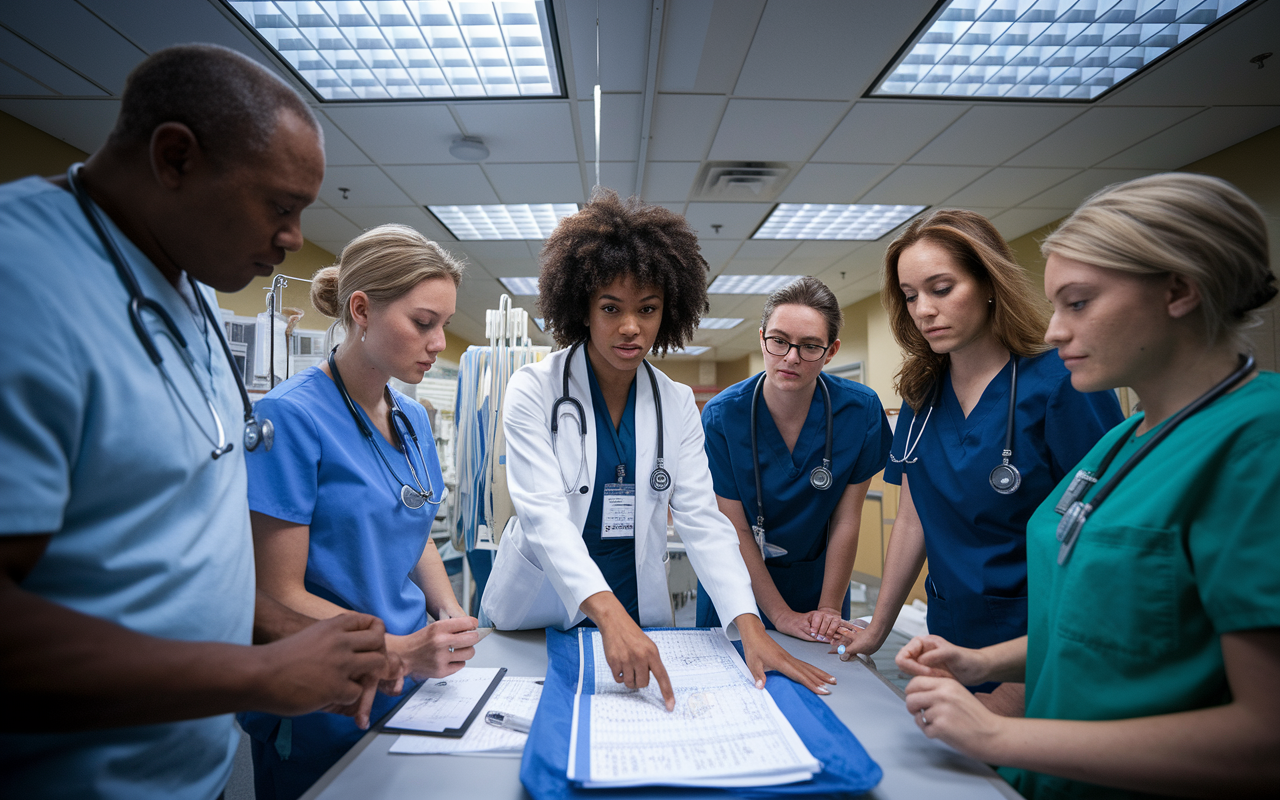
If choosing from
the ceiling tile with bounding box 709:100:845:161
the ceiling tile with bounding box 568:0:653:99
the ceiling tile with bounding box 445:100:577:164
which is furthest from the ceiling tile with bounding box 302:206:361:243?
the ceiling tile with bounding box 709:100:845:161

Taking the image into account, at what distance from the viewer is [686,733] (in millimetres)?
790

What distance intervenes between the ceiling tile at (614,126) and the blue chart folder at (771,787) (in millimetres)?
2874

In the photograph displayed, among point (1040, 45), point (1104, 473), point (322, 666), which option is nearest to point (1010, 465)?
point (1104, 473)

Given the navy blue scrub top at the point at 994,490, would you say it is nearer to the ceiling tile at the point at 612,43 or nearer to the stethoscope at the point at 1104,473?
the stethoscope at the point at 1104,473

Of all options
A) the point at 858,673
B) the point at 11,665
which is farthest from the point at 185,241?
the point at 858,673

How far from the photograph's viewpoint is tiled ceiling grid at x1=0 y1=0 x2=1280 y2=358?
95.3 inches

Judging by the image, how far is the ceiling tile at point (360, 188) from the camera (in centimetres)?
377

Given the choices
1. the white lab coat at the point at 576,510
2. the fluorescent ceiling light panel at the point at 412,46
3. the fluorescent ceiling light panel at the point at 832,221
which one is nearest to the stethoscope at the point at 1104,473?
the white lab coat at the point at 576,510

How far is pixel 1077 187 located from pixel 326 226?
5.53m

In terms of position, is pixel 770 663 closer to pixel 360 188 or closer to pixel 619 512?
pixel 619 512

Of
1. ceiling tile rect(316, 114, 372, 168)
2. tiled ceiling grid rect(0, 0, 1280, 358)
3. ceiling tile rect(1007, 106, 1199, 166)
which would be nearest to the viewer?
tiled ceiling grid rect(0, 0, 1280, 358)

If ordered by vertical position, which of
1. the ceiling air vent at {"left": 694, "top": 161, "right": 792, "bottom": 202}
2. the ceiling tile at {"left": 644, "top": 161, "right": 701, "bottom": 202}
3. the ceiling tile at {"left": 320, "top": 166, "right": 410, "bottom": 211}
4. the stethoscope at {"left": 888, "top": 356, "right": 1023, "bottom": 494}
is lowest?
the stethoscope at {"left": 888, "top": 356, "right": 1023, "bottom": 494}

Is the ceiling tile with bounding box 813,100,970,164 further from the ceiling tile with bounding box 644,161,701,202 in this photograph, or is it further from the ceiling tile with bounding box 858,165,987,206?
the ceiling tile with bounding box 644,161,701,202

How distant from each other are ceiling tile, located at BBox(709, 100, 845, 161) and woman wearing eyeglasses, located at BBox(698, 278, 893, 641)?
167cm
